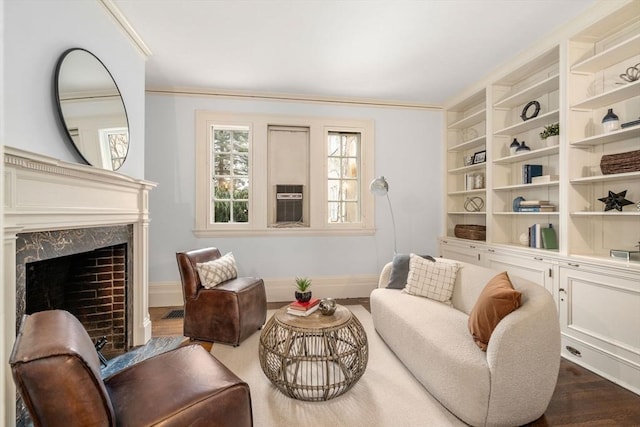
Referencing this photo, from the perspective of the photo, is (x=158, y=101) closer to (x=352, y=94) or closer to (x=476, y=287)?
(x=352, y=94)

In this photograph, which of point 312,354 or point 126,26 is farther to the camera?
point 126,26

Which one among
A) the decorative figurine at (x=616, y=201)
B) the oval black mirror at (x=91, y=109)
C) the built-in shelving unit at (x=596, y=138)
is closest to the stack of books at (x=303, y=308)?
the oval black mirror at (x=91, y=109)

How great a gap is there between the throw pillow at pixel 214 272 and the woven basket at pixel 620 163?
3293 millimetres

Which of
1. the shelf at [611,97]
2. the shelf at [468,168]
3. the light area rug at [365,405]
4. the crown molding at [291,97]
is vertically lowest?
the light area rug at [365,405]

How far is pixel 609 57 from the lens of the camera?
7.84ft

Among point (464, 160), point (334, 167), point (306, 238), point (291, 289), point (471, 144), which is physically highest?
point (471, 144)

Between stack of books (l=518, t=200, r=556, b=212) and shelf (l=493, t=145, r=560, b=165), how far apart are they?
467 millimetres

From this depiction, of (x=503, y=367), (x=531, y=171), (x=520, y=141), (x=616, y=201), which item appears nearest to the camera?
(x=503, y=367)

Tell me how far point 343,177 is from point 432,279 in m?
2.03

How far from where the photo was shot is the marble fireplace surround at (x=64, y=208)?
142cm

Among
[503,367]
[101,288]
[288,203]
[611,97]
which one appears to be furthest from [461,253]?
[101,288]

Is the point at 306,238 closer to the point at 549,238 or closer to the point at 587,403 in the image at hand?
the point at 549,238

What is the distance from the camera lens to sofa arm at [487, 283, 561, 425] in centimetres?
162

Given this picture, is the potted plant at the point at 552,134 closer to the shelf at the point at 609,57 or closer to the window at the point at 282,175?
the shelf at the point at 609,57
